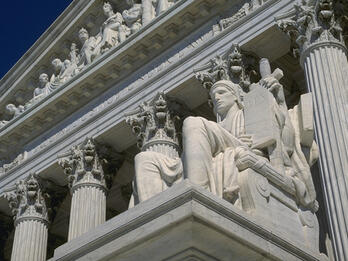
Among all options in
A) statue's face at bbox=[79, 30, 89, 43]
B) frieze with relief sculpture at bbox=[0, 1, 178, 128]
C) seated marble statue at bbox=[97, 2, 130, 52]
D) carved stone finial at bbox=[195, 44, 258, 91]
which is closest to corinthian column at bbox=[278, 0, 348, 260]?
carved stone finial at bbox=[195, 44, 258, 91]

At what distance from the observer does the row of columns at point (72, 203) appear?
20.8 meters

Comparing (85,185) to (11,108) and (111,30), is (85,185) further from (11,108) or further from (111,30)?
(11,108)

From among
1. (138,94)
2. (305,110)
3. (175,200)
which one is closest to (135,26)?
(138,94)

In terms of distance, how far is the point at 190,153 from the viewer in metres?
7.34

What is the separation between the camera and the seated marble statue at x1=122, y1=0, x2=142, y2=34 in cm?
2305

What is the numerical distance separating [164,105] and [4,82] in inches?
372

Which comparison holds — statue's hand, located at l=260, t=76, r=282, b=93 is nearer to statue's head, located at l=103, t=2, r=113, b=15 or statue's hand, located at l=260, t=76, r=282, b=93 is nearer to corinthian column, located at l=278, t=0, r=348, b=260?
corinthian column, located at l=278, t=0, r=348, b=260

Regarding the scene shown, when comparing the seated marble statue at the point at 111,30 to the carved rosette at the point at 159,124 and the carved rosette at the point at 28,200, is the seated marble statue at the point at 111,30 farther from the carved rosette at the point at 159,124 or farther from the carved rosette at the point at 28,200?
the carved rosette at the point at 28,200

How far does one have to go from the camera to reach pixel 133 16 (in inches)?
922

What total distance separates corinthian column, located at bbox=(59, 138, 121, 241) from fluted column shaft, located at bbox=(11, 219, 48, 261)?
2070 mm

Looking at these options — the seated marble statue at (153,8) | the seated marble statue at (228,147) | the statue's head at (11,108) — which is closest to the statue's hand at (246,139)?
the seated marble statue at (228,147)

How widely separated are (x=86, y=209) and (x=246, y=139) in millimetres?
13088

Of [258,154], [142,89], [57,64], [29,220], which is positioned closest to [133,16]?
[142,89]

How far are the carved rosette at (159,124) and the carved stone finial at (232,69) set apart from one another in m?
1.55
